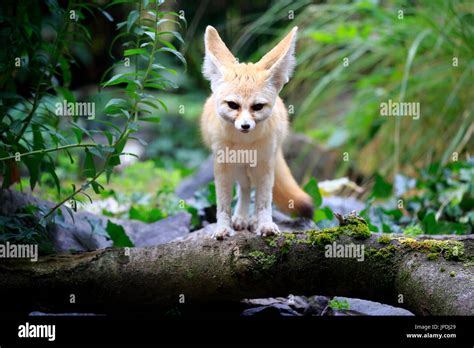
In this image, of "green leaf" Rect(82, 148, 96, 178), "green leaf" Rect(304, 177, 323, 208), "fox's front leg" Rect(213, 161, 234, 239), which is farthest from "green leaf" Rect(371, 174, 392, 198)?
"green leaf" Rect(82, 148, 96, 178)

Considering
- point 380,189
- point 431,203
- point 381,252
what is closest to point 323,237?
point 381,252

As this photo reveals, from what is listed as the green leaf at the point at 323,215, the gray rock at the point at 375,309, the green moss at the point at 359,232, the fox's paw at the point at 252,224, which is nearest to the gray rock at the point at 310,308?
the gray rock at the point at 375,309

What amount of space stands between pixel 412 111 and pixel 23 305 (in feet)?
16.2

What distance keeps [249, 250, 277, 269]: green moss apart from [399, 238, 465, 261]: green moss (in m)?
0.66

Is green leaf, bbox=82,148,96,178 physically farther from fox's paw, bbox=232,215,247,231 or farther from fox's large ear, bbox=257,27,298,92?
fox's large ear, bbox=257,27,298,92

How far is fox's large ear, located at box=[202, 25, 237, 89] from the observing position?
3.41m

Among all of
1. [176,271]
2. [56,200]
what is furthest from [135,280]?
[56,200]

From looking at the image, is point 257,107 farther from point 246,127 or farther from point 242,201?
point 242,201

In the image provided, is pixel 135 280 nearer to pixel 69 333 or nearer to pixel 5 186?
pixel 69 333

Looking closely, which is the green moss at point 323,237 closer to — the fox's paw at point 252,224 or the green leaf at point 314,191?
the fox's paw at point 252,224

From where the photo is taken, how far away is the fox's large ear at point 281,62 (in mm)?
3332

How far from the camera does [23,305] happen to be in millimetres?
3320

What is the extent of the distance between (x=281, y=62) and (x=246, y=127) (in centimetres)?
42

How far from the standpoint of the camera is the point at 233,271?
321cm
